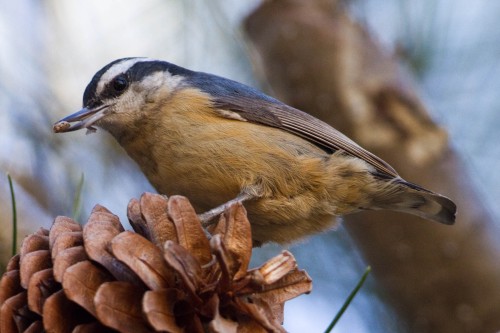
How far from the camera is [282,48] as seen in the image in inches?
122

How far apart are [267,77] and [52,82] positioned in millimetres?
879

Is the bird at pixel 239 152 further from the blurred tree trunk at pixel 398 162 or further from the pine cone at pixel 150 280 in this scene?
the pine cone at pixel 150 280

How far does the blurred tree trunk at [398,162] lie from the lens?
2791 millimetres

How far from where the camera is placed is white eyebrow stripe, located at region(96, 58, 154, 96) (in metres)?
2.40

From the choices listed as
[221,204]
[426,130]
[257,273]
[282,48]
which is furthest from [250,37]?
[257,273]

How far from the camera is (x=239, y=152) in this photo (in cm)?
222

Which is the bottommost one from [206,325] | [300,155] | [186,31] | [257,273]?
[206,325]

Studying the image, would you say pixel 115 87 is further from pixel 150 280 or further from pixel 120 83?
pixel 150 280

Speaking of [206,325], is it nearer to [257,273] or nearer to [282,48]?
[257,273]

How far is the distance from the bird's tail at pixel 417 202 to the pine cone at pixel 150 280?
1186 mm

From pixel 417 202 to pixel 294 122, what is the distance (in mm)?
507

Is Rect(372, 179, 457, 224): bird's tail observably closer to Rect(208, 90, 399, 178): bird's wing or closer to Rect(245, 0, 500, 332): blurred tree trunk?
Rect(208, 90, 399, 178): bird's wing

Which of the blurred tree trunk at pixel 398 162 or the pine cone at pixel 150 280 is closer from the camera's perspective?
the pine cone at pixel 150 280

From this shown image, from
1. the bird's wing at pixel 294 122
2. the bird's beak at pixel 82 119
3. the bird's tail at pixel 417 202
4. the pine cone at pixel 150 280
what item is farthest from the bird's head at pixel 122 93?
the pine cone at pixel 150 280
